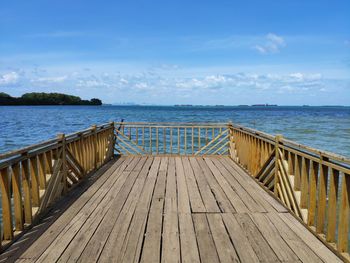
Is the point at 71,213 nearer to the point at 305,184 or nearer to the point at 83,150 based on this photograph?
the point at 83,150

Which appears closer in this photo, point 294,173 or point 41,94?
point 294,173

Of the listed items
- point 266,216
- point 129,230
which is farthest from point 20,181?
point 266,216

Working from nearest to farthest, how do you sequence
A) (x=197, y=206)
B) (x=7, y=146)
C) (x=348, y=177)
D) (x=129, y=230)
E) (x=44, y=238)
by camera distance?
1. (x=348, y=177)
2. (x=44, y=238)
3. (x=129, y=230)
4. (x=197, y=206)
5. (x=7, y=146)

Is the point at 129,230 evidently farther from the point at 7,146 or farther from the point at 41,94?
the point at 41,94

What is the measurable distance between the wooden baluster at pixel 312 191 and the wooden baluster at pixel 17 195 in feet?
9.74

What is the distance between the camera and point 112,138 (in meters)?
7.72

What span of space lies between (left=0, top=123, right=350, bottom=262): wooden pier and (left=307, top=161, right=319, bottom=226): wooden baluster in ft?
0.03

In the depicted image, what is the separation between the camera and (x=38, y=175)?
3.36 metres

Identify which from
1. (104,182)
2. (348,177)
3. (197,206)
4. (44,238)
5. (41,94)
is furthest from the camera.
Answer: (41,94)

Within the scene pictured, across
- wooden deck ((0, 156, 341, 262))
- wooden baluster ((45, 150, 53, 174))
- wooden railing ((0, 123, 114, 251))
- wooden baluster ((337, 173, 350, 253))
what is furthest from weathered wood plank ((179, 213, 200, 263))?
wooden baluster ((45, 150, 53, 174))

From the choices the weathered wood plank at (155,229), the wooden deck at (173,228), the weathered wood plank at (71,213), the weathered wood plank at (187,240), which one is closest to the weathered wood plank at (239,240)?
the wooden deck at (173,228)

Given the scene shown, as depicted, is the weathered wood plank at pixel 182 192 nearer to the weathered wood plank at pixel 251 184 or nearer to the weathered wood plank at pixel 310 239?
the weathered wood plank at pixel 251 184

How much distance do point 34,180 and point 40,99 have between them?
10263 centimetres

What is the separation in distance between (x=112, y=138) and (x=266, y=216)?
5.06 meters
